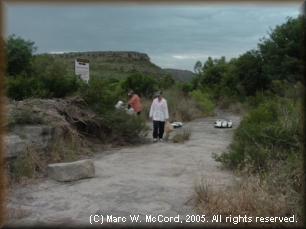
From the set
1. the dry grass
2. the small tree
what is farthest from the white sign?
the dry grass

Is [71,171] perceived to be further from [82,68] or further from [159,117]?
[82,68]

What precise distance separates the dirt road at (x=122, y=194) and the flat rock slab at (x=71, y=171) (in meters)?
0.12

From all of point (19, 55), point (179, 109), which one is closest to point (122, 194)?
point (19, 55)

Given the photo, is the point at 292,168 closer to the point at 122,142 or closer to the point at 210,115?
→ the point at 122,142

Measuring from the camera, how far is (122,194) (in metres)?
6.46

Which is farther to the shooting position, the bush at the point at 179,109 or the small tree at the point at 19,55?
the bush at the point at 179,109

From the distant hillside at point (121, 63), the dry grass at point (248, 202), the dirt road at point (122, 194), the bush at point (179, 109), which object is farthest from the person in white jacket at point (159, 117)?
the distant hillside at point (121, 63)

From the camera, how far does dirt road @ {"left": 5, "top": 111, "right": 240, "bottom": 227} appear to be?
17.9ft

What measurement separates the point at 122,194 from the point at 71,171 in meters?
1.35

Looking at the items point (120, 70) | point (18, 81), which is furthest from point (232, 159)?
point (120, 70)

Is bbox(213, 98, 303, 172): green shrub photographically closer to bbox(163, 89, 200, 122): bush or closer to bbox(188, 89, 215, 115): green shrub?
bbox(163, 89, 200, 122): bush

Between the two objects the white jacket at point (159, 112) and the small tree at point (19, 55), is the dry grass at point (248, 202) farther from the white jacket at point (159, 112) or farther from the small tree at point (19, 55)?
the small tree at point (19, 55)

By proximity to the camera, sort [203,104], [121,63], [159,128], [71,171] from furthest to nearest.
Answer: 1. [121,63]
2. [203,104]
3. [159,128]
4. [71,171]

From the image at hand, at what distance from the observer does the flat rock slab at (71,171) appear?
288 inches
